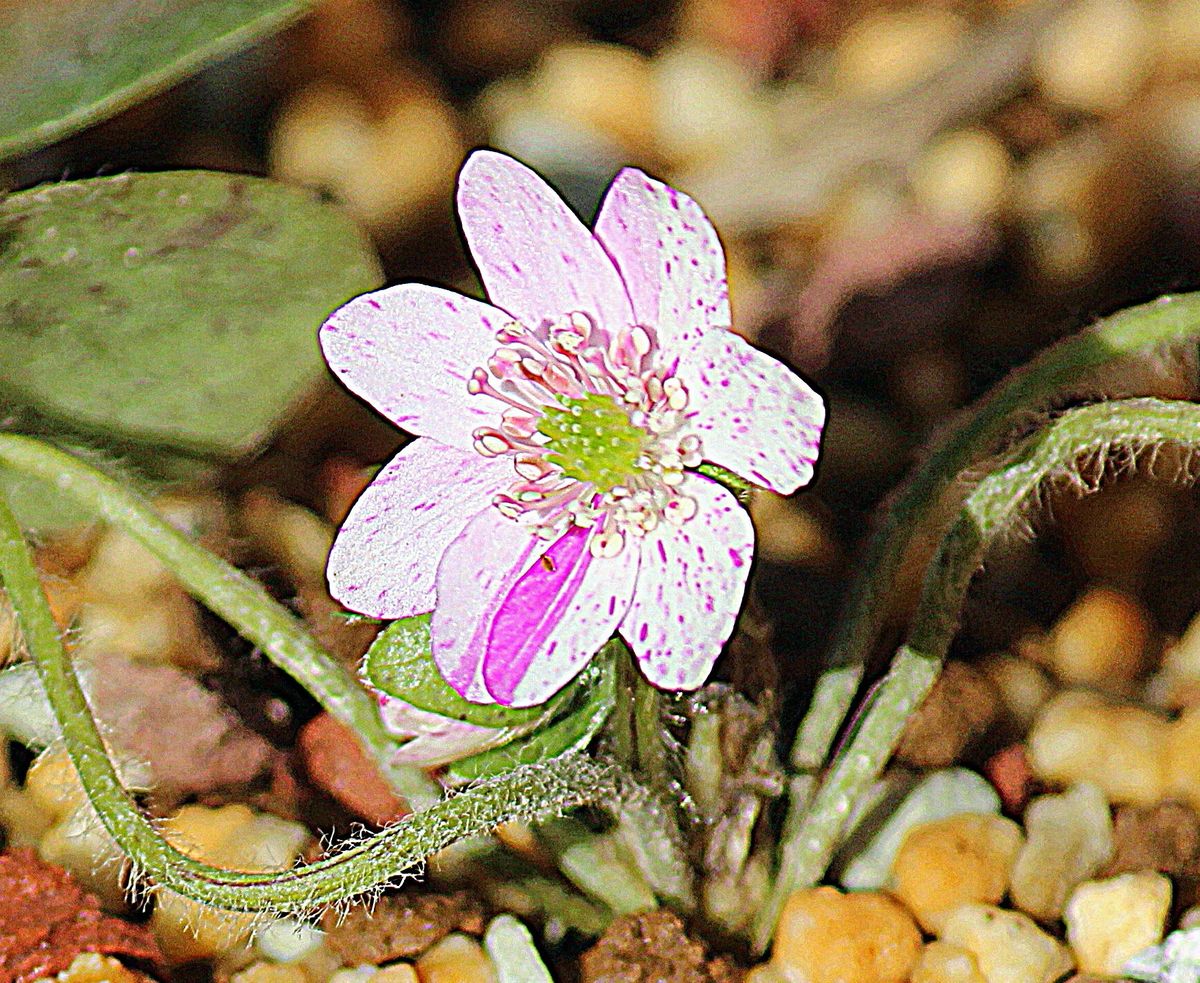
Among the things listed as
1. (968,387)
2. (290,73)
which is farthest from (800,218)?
(290,73)

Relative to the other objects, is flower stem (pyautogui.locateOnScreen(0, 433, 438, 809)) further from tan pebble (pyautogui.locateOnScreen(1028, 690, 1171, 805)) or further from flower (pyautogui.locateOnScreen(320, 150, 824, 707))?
tan pebble (pyautogui.locateOnScreen(1028, 690, 1171, 805))

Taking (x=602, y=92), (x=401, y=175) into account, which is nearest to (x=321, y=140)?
(x=401, y=175)

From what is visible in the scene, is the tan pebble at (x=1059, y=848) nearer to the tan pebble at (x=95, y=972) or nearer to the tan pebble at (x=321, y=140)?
the tan pebble at (x=95, y=972)

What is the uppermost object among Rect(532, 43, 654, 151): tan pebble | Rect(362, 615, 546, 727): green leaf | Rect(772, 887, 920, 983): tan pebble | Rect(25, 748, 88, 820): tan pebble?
Rect(362, 615, 546, 727): green leaf

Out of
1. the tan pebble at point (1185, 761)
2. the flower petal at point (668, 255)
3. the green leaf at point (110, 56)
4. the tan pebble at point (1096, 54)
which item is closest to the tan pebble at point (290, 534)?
the green leaf at point (110, 56)

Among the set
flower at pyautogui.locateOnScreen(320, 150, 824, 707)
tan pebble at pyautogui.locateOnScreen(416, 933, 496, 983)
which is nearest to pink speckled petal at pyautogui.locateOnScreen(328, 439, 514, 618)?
flower at pyautogui.locateOnScreen(320, 150, 824, 707)

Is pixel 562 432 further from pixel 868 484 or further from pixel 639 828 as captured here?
pixel 868 484
